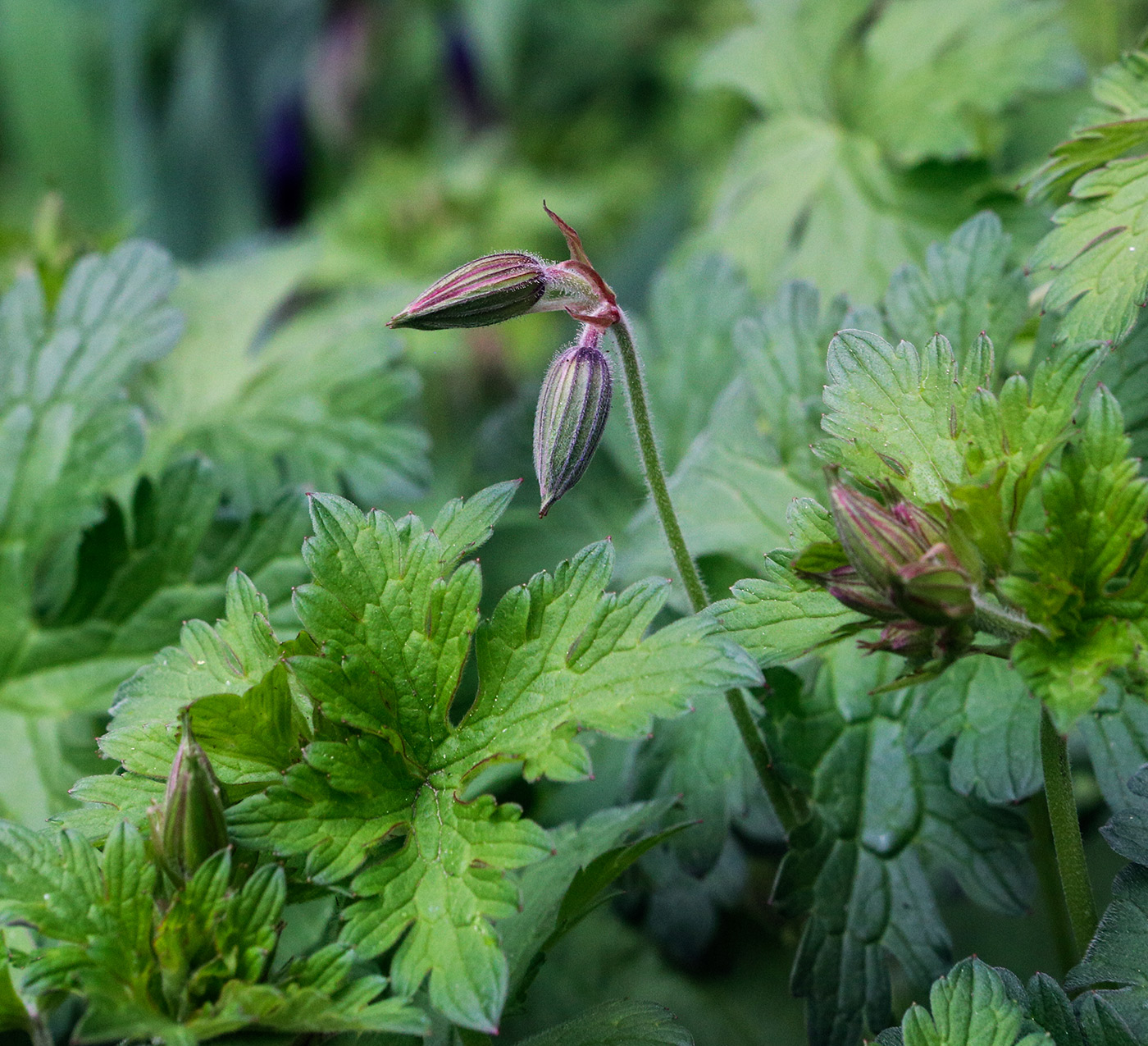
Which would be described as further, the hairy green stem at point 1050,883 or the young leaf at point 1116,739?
the hairy green stem at point 1050,883

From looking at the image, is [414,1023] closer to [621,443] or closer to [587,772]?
[587,772]

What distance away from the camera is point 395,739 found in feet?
2.57

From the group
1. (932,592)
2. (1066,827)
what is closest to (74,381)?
(932,592)

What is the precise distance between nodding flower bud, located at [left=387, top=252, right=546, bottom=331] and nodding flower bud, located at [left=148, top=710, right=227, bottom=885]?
1.13 ft

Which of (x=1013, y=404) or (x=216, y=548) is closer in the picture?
(x=1013, y=404)

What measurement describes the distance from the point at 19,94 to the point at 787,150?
6.50 ft

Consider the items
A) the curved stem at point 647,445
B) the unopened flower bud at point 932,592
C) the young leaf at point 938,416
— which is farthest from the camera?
the curved stem at point 647,445

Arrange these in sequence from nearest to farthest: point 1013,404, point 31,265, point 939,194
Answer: point 1013,404, point 939,194, point 31,265

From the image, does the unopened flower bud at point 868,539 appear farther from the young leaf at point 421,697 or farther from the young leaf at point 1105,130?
the young leaf at point 1105,130

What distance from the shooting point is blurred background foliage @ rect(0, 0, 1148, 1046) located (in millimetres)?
1123

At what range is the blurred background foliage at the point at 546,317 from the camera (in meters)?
1.12

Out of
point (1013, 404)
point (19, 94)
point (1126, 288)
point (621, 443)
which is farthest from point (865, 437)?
point (19, 94)

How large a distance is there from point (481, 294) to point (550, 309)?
Answer: 6cm

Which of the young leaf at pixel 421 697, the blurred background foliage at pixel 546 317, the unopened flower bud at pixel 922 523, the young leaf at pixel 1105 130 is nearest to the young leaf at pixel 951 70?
the blurred background foliage at pixel 546 317
